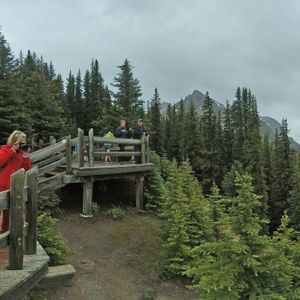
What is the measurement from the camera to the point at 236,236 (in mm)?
7953

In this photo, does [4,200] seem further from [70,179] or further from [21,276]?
[70,179]

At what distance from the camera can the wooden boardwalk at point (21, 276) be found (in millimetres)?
4352

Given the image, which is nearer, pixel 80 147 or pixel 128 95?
pixel 80 147

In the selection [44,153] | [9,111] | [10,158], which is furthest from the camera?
[9,111]

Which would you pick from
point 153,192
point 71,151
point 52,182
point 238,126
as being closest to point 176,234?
point 52,182

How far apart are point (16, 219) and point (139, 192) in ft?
35.6

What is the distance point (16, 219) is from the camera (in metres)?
4.74

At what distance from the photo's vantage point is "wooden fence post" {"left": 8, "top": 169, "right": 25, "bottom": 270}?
470 centimetres

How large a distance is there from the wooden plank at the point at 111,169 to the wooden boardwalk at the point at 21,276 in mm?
7831

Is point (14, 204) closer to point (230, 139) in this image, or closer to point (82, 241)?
point (82, 241)

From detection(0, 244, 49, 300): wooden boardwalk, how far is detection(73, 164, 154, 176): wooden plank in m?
7.83

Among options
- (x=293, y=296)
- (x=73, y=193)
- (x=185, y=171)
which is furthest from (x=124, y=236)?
(x=293, y=296)

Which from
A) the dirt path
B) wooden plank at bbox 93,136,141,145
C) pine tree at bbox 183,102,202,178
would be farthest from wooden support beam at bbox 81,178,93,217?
pine tree at bbox 183,102,202,178

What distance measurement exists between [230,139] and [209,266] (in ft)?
211
